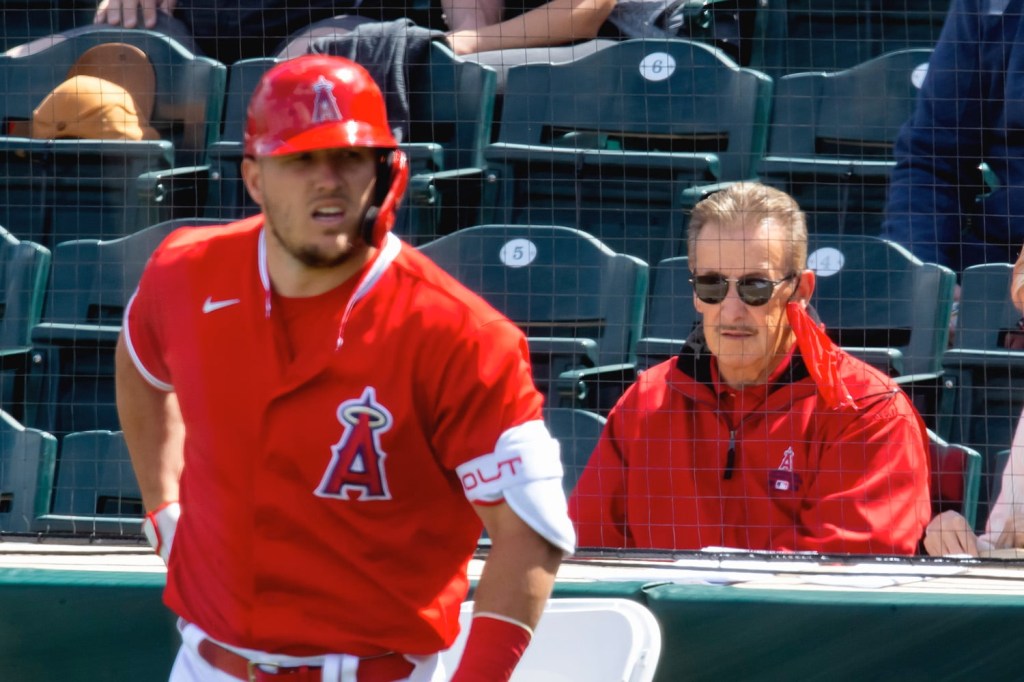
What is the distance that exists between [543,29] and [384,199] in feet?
8.38

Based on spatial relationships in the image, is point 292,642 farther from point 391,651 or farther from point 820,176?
point 820,176

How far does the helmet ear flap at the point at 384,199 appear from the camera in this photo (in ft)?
5.49

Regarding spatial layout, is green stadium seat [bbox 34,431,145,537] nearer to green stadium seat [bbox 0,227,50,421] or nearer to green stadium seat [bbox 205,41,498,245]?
green stadium seat [bbox 0,227,50,421]

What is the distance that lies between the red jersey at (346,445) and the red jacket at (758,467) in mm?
1020

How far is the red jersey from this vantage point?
1.67 metres

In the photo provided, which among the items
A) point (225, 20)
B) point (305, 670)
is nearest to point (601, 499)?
point (305, 670)

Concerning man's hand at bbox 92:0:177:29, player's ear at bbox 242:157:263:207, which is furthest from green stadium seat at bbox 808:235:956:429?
man's hand at bbox 92:0:177:29

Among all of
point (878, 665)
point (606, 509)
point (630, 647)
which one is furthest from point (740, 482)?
point (630, 647)

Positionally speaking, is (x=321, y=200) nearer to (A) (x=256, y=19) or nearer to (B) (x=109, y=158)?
(B) (x=109, y=158)

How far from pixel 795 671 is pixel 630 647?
453 mm

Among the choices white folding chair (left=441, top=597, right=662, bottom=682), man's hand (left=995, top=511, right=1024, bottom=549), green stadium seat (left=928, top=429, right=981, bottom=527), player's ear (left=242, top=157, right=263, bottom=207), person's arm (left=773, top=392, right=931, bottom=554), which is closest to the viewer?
player's ear (left=242, top=157, right=263, bottom=207)

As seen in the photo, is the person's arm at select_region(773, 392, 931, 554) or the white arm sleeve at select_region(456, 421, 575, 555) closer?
the white arm sleeve at select_region(456, 421, 575, 555)

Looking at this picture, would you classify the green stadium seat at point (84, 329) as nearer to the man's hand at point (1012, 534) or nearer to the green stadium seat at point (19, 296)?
the green stadium seat at point (19, 296)

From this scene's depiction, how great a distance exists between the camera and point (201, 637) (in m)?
1.80
